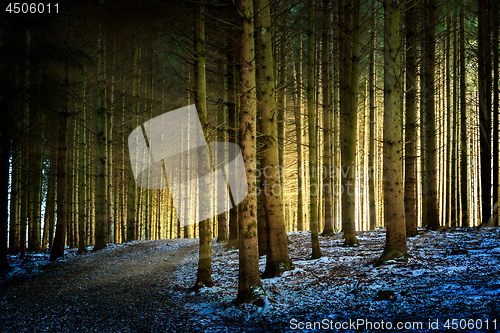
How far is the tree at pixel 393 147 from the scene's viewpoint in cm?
621

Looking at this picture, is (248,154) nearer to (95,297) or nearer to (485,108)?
(95,297)

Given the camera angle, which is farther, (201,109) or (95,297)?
(201,109)

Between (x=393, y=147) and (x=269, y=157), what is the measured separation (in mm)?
2430

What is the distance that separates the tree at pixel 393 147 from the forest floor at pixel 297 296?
46cm

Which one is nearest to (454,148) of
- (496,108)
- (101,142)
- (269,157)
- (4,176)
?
(496,108)

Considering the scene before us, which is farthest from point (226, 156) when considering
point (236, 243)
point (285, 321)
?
point (285, 321)

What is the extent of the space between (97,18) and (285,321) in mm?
10529

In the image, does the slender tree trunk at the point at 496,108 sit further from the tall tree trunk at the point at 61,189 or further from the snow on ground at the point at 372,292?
the tall tree trunk at the point at 61,189

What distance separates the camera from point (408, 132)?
8.80 metres

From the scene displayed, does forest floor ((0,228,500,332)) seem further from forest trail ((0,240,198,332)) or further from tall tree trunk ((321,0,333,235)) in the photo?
tall tree trunk ((321,0,333,235))

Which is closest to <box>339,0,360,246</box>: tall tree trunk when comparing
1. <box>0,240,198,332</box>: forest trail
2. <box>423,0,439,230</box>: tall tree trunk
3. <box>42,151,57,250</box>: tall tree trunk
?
<box>423,0,439,230</box>: tall tree trunk

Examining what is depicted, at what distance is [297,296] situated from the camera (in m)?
5.30

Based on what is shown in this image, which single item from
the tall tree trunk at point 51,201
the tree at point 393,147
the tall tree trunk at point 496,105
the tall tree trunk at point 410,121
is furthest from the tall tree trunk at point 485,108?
the tall tree trunk at point 51,201

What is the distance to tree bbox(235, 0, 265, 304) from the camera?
5.17 m
